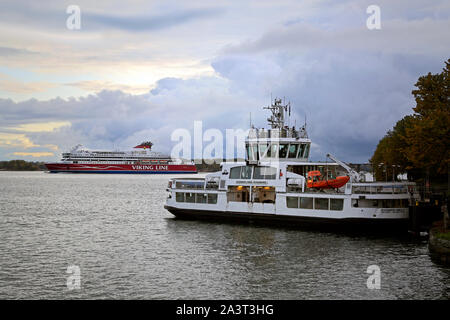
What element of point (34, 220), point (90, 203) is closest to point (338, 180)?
point (34, 220)

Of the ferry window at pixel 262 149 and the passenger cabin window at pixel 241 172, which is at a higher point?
the ferry window at pixel 262 149

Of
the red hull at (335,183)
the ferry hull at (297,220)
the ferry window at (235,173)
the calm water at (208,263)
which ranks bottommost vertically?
the calm water at (208,263)

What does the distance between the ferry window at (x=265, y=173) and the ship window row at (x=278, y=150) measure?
2.36 metres

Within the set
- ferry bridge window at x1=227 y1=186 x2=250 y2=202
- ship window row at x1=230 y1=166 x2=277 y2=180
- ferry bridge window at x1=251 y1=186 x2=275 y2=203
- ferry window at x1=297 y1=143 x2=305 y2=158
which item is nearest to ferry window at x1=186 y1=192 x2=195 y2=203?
ferry bridge window at x1=227 y1=186 x2=250 y2=202

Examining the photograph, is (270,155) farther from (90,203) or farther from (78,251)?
(90,203)

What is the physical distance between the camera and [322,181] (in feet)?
134

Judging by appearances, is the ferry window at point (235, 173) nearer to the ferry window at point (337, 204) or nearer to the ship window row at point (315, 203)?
the ship window row at point (315, 203)

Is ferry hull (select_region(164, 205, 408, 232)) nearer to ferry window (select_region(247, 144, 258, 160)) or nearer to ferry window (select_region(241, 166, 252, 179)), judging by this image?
ferry window (select_region(241, 166, 252, 179))

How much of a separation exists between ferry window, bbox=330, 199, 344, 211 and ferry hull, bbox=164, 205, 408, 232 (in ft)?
3.40

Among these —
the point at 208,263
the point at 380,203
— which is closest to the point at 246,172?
the point at 380,203

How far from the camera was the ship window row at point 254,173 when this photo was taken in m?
42.1

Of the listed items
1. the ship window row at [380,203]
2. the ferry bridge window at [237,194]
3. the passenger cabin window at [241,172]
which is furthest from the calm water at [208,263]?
the passenger cabin window at [241,172]

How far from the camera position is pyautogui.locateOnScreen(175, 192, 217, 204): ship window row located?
147ft
